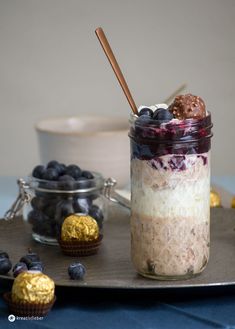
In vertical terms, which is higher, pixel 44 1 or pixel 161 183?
pixel 44 1

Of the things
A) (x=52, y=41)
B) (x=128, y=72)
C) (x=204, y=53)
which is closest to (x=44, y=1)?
(x=52, y=41)

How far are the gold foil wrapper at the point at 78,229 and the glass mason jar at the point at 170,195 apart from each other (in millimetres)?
93

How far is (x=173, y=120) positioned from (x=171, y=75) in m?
1.17

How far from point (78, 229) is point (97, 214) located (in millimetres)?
80

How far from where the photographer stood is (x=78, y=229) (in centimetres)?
97

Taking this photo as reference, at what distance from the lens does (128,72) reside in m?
1.97

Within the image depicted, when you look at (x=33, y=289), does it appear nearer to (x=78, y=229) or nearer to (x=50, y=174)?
(x=78, y=229)

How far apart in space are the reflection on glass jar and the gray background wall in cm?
93

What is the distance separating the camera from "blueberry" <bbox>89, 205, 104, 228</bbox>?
104cm

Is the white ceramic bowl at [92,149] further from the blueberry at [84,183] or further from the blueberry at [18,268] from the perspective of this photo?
the blueberry at [18,268]

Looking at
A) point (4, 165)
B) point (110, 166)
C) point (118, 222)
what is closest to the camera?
point (118, 222)

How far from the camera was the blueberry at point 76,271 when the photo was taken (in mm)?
864

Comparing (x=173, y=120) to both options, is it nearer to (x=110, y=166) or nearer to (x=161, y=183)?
(x=161, y=183)

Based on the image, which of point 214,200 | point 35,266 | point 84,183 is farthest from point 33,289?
point 214,200
